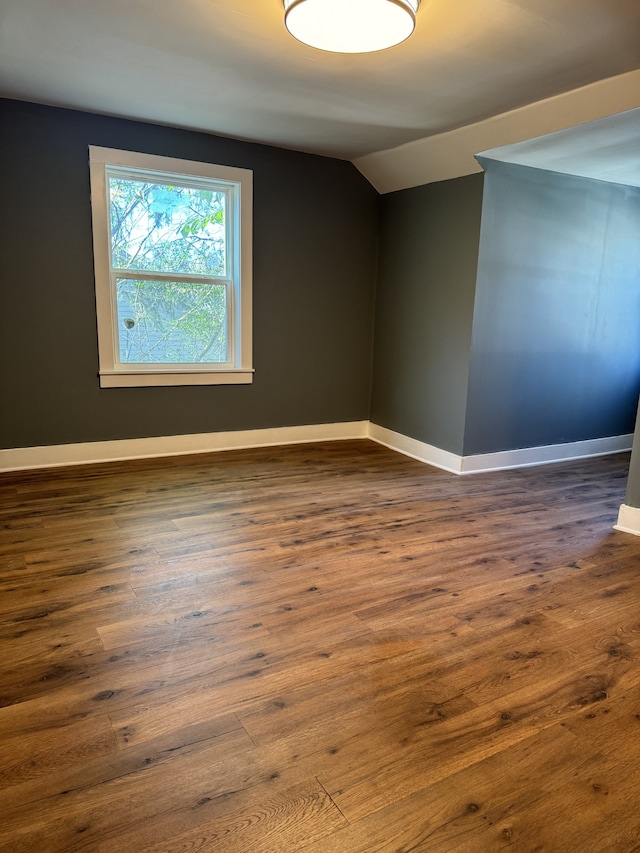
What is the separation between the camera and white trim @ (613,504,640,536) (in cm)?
320

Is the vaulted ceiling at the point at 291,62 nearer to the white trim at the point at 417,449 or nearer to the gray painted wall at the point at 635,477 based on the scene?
the gray painted wall at the point at 635,477

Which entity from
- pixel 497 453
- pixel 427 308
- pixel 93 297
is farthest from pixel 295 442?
pixel 93 297

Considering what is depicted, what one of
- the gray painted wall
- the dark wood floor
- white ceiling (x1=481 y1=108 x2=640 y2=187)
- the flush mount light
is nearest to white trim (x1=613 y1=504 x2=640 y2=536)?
the gray painted wall

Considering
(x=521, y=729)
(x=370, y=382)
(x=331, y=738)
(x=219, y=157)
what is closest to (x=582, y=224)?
(x=370, y=382)

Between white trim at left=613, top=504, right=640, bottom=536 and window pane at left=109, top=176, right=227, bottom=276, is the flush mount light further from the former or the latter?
white trim at left=613, top=504, right=640, bottom=536

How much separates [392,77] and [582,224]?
2350mm

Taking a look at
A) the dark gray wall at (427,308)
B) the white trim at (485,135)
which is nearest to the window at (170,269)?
the white trim at (485,135)

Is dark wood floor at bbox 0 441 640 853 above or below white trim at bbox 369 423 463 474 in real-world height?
below

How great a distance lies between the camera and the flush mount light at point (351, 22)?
209cm

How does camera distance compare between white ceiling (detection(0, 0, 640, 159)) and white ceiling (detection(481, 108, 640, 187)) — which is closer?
white ceiling (detection(0, 0, 640, 159))

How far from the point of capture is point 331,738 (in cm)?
161

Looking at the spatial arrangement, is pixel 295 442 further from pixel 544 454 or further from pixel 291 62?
pixel 291 62

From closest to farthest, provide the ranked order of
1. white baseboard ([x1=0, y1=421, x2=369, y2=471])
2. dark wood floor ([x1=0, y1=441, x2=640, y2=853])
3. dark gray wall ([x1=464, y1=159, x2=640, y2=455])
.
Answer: dark wood floor ([x1=0, y1=441, x2=640, y2=853]) < white baseboard ([x1=0, y1=421, x2=369, y2=471]) < dark gray wall ([x1=464, y1=159, x2=640, y2=455])

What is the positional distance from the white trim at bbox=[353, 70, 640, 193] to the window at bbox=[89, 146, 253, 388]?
1171 millimetres
